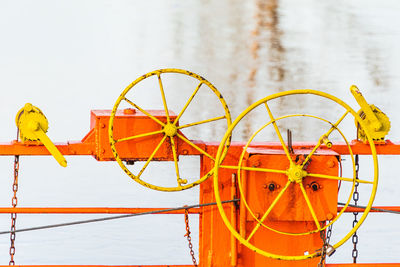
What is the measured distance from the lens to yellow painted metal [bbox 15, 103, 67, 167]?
476 cm

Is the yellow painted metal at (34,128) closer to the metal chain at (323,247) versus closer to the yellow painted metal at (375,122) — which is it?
the metal chain at (323,247)

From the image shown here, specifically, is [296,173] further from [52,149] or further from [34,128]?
[34,128]

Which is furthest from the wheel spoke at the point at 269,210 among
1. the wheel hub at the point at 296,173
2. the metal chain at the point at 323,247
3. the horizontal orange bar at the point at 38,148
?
the horizontal orange bar at the point at 38,148

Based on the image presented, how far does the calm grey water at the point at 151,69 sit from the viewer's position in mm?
9203

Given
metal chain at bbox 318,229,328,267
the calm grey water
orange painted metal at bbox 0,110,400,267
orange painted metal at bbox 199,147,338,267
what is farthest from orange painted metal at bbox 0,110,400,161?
the calm grey water

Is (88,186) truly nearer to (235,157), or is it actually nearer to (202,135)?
(202,135)

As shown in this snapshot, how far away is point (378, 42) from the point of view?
2397 cm

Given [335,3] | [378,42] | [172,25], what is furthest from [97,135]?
[335,3]

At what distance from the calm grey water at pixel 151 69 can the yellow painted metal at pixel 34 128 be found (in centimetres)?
376

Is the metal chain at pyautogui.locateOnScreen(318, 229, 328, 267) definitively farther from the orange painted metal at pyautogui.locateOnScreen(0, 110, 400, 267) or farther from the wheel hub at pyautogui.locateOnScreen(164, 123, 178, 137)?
the wheel hub at pyautogui.locateOnScreen(164, 123, 178, 137)

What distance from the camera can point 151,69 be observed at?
18406 millimetres

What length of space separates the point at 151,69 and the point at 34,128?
13679 mm

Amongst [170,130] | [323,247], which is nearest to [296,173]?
[323,247]

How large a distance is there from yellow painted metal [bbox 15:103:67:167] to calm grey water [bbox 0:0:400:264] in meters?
3.76
